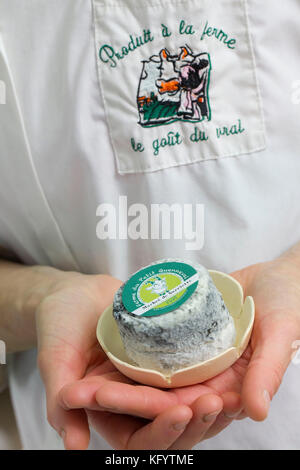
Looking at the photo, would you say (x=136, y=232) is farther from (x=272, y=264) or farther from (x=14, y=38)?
(x=14, y=38)

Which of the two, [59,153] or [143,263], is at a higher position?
[59,153]

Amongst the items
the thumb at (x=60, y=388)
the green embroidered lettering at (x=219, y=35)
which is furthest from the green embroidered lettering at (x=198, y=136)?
the thumb at (x=60, y=388)

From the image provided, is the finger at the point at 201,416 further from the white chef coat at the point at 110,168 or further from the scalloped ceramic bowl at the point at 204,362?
the white chef coat at the point at 110,168

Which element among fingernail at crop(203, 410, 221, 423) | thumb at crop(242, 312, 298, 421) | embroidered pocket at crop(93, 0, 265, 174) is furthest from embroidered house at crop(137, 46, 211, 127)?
fingernail at crop(203, 410, 221, 423)

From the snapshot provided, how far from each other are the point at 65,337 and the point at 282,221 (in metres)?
0.44

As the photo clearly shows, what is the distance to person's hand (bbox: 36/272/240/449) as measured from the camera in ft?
1.82

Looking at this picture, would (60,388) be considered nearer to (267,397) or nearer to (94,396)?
(94,396)

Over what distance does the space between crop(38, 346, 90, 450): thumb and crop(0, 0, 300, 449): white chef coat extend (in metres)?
0.27

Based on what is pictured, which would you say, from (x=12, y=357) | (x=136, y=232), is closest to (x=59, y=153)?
(x=136, y=232)

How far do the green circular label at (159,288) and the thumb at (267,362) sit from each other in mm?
112

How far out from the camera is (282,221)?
87cm

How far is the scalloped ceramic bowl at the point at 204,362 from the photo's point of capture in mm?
614

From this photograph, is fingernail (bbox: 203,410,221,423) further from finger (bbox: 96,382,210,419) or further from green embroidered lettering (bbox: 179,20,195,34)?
green embroidered lettering (bbox: 179,20,195,34)

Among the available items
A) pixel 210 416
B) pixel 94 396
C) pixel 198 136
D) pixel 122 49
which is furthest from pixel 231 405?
pixel 122 49
